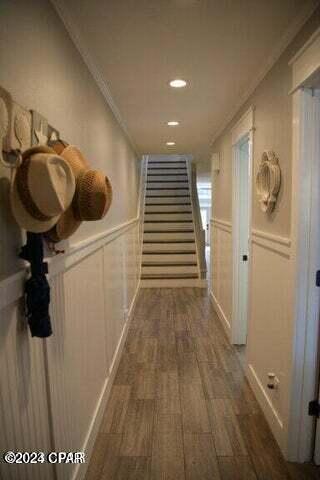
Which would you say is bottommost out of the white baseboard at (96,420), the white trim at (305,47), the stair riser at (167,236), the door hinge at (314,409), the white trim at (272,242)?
the white baseboard at (96,420)

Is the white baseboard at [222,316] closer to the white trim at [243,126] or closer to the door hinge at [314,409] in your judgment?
the door hinge at [314,409]

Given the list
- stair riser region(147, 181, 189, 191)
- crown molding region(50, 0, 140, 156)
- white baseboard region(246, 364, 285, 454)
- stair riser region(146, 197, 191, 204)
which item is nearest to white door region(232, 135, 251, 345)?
white baseboard region(246, 364, 285, 454)

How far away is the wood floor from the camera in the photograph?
1.55 meters

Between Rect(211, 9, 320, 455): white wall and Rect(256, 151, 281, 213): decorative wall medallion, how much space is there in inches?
1.5

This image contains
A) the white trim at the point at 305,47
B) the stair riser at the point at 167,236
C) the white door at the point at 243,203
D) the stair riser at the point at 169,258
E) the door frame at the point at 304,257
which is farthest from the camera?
the stair riser at the point at 167,236

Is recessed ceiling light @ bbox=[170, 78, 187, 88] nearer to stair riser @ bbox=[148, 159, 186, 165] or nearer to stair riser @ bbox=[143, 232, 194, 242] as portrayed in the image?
stair riser @ bbox=[143, 232, 194, 242]

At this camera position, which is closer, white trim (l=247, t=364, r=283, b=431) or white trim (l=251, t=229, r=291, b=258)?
white trim (l=251, t=229, r=291, b=258)

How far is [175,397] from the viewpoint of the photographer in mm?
2152

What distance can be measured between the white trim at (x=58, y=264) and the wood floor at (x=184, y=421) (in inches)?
44.8

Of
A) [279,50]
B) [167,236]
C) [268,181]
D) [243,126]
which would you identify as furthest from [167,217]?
[279,50]

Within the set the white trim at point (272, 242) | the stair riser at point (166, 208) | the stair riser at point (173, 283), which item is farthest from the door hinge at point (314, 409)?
the stair riser at point (166, 208)

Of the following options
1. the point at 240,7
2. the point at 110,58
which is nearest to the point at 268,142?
the point at 240,7

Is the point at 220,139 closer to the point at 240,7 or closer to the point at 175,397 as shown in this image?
the point at 240,7

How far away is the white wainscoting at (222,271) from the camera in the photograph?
3122mm
